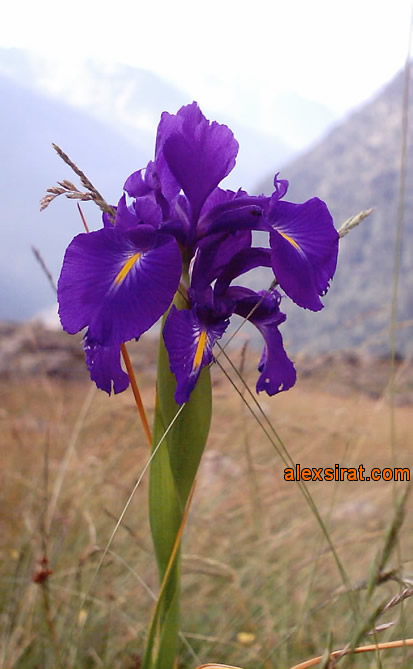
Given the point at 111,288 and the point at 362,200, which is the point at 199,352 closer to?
the point at 111,288

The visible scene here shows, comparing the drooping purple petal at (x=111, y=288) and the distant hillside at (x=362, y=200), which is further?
the distant hillside at (x=362, y=200)

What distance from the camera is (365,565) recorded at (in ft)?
6.61

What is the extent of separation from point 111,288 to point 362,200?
11429mm

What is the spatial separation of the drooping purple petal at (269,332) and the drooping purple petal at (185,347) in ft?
0.25

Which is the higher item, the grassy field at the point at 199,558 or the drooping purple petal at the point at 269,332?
the drooping purple petal at the point at 269,332

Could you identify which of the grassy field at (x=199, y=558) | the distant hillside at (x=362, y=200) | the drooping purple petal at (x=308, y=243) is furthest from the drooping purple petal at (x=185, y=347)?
the distant hillside at (x=362, y=200)

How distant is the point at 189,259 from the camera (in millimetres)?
718

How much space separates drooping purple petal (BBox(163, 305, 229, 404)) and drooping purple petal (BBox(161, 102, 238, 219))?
13 centimetres

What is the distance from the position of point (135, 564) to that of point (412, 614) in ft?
2.46

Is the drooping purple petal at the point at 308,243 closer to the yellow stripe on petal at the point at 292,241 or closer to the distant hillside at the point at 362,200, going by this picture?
the yellow stripe on petal at the point at 292,241

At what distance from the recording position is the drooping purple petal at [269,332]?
0.72 meters

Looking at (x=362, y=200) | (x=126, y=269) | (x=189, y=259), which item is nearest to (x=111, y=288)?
(x=126, y=269)

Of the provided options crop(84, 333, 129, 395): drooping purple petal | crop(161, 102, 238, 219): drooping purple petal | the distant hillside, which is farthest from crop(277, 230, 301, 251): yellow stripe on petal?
the distant hillside

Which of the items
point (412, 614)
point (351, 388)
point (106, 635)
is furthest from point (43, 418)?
point (351, 388)
